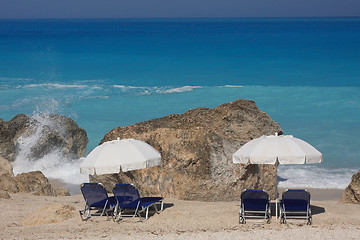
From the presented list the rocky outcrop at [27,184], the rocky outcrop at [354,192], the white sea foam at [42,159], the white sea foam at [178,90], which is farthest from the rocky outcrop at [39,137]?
the white sea foam at [178,90]

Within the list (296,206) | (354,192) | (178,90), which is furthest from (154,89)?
(296,206)

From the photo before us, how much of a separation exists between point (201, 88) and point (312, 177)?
2202 centimetres

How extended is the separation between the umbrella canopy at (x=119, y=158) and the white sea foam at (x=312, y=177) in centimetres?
658

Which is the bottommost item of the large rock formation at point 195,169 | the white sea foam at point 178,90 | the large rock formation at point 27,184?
the large rock formation at point 27,184

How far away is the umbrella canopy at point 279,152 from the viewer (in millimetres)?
8906

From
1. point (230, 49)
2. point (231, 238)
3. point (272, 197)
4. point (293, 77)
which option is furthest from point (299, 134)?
point (230, 49)

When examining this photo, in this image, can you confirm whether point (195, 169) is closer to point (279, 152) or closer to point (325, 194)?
point (279, 152)

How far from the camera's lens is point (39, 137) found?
55.7ft

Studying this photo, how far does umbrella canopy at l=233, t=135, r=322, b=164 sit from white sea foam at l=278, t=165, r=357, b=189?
598cm

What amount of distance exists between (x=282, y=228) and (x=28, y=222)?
430cm

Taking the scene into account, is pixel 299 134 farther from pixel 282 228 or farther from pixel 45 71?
pixel 45 71

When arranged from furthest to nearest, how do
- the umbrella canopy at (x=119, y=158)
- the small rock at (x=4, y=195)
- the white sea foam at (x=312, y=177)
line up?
the white sea foam at (x=312, y=177) < the small rock at (x=4, y=195) < the umbrella canopy at (x=119, y=158)

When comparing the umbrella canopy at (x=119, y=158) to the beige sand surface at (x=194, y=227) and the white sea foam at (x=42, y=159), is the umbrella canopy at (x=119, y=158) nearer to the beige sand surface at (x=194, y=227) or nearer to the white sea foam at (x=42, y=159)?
the beige sand surface at (x=194, y=227)

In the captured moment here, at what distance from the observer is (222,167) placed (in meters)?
11.4
